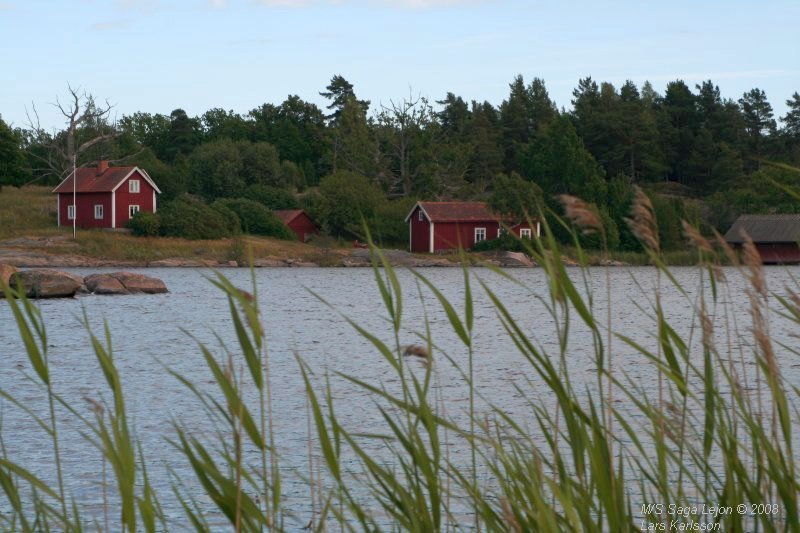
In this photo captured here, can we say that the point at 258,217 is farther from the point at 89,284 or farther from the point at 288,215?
the point at 89,284

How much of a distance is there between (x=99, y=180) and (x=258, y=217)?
1002cm

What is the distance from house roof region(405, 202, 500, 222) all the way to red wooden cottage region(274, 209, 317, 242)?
644 centimetres

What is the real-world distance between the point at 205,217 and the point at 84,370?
138ft

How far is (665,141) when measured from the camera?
85.4m

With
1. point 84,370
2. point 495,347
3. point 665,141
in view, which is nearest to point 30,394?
point 84,370

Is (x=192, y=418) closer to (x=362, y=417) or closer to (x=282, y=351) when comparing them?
(x=362, y=417)

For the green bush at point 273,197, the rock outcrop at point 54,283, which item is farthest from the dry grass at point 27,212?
the rock outcrop at point 54,283

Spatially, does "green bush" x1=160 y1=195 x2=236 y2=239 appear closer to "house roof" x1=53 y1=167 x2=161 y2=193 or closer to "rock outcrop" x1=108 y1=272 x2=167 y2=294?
"house roof" x1=53 y1=167 x2=161 y2=193

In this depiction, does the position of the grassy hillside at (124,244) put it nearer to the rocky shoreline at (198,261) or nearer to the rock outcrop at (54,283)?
the rocky shoreline at (198,261)

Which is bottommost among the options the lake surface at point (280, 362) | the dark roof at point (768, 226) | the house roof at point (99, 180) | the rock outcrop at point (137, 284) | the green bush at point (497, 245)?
the lake surface at point (280, 362)

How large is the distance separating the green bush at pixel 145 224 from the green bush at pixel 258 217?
189 inches

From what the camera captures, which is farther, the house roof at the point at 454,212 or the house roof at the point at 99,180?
the house roof at the point at 454,212

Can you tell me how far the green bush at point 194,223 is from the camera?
192 ft

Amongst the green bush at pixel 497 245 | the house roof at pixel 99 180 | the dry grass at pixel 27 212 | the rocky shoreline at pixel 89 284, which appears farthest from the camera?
the green bush at pixel 497 245
